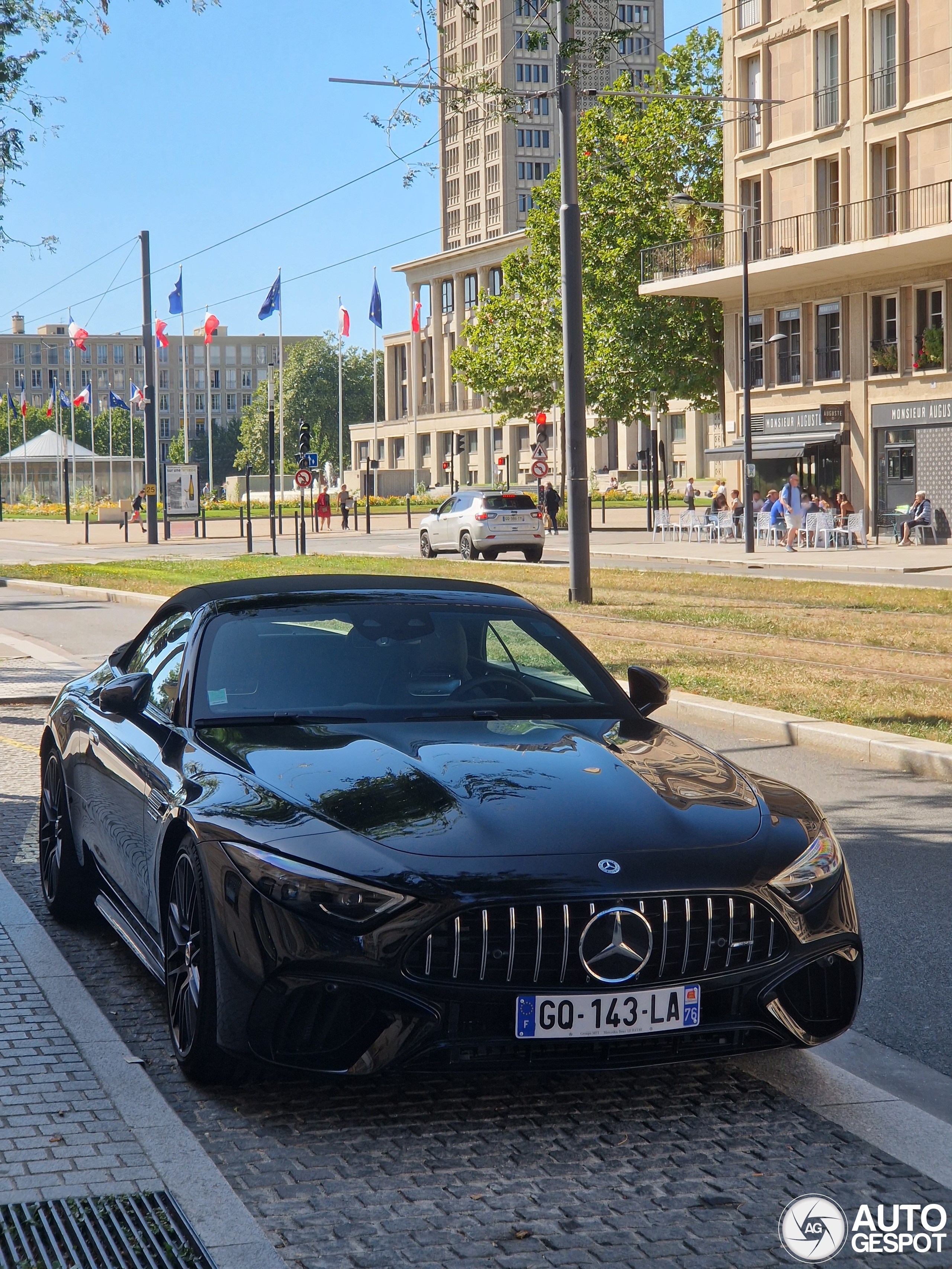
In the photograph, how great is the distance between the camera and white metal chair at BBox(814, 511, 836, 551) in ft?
121

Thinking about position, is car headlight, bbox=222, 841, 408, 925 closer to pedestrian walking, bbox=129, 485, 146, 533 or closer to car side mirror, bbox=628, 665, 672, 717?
car side mirror, bbox=628, 665, 672, 717

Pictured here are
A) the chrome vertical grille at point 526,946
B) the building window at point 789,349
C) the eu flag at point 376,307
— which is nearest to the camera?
the chrome vertical grille at point 526,946

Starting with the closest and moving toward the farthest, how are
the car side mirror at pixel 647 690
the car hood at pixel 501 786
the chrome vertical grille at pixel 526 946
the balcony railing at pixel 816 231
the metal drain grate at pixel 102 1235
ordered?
the metal drain grate at pixel 102 1235
the chrome vertical grille at pixel 526 946
the car hood at pixel 501 786
the car side mirror at pixel 647 690
the balcony railing at pixel 816 231

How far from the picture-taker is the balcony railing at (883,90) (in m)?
38.4

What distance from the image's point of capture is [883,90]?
3878 centimetres

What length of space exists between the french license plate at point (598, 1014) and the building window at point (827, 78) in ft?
132

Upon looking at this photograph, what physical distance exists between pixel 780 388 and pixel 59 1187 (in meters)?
41.9

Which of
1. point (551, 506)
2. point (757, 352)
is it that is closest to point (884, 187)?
point (757, 352)

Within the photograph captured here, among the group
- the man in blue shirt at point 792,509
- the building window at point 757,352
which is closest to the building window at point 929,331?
the man in blue shirt at point 792,509

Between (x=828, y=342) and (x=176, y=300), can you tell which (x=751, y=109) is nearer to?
(x=828, y=342)

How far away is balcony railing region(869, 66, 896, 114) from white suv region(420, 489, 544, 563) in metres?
13.8

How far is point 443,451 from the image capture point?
11981 cm

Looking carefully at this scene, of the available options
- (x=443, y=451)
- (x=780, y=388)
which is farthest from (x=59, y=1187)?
(x=443, y=451)

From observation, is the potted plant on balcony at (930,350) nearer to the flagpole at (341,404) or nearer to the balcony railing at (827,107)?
the balcony railing at (827,107)
